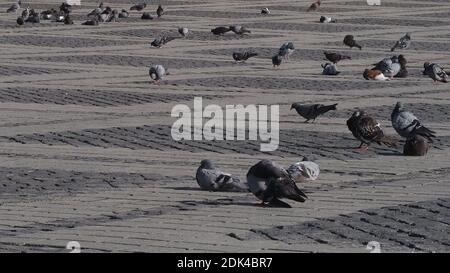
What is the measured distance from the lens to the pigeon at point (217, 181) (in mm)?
9523

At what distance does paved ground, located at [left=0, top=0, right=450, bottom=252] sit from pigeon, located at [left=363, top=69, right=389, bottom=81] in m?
0.17

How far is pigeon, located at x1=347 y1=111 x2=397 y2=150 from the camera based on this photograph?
37.4 ft

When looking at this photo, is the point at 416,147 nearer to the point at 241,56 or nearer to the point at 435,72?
the point at 435,72

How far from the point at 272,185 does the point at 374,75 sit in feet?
28.7

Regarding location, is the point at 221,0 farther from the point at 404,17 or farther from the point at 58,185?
the point at 58,185

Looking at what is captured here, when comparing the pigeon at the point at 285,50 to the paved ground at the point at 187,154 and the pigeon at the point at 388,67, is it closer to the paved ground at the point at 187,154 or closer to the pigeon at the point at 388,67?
A: the paved ground at the point at 187,154

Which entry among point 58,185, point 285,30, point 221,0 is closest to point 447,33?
point 285,30

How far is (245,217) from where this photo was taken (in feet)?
28.0

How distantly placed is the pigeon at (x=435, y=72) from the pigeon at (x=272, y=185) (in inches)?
320

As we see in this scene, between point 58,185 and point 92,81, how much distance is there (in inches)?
286

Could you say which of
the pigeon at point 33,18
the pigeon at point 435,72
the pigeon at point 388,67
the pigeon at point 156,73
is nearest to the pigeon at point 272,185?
the pigeon at point 156,73

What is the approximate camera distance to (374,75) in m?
17.4

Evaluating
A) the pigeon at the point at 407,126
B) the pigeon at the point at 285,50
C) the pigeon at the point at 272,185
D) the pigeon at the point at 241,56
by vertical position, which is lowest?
the pigeon at the point at 241,56

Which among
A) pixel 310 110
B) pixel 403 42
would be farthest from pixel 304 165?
pixel 403 42
